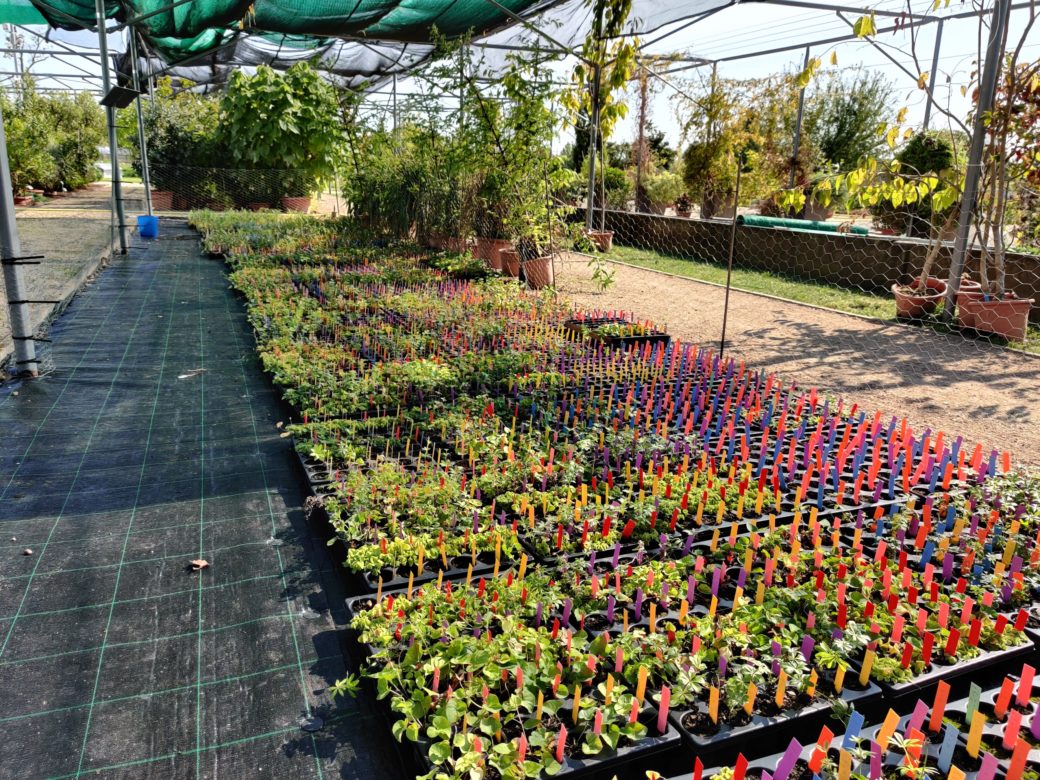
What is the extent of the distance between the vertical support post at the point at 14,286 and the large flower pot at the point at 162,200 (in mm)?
13903

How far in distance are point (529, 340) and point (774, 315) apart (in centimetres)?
338

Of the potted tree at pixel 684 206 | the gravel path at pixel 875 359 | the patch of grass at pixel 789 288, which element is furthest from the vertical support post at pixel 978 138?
the potted tree at pixel 684 206

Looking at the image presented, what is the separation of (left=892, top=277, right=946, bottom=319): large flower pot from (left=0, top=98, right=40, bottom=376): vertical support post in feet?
24.8

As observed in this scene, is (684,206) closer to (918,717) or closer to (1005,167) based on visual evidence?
(1005,167)

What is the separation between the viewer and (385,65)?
17.2 m

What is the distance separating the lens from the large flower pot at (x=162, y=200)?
675 inches

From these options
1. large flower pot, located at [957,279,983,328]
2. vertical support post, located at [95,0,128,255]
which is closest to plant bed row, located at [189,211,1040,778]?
large flower pot, located at [957,279,983,328]

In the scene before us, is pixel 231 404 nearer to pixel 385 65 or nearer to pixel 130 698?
pixel 130 698

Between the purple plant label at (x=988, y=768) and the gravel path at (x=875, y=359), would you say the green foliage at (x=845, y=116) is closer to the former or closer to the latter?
the gravel path at (x=875, y=359)

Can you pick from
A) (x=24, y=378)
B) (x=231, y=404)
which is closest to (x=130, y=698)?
(x=231, y=404)

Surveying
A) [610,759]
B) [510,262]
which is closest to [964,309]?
Answer: [510,262]

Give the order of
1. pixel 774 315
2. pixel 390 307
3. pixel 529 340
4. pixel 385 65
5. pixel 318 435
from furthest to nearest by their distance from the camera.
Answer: pixel 385 65
pixel 774 315
pixel 390 307
pixel 529 340
pixel 318 435

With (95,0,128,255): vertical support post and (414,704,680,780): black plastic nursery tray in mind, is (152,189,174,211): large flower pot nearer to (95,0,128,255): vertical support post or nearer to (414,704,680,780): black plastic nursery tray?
(95,0,128,255): vertical support post

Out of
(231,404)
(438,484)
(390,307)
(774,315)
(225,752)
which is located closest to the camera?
(225,752)
